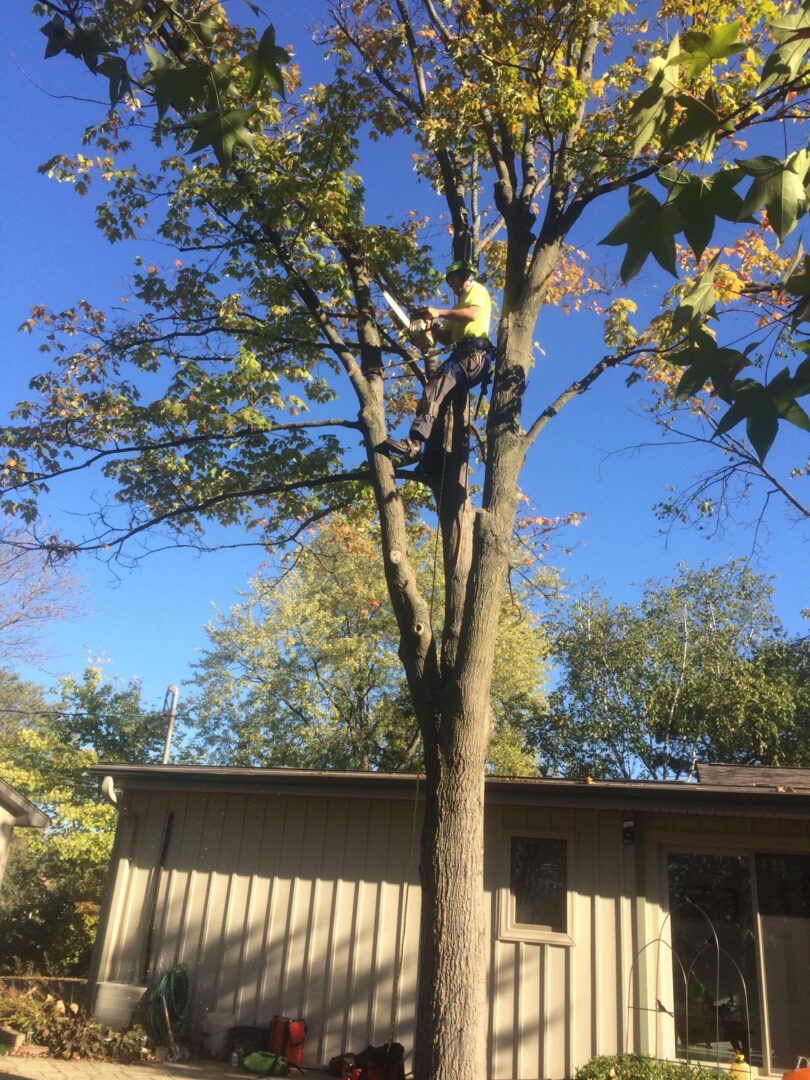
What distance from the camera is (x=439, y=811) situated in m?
4.42

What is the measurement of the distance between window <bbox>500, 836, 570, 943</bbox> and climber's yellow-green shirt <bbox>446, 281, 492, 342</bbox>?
188 inches

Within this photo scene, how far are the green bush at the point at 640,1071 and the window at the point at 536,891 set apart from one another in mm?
1487

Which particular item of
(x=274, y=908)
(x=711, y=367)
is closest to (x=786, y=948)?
(x=274, y=908)

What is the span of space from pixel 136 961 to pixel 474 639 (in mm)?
6484

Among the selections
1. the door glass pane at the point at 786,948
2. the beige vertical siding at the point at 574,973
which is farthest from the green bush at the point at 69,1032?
the door glass pane at the point at 786,948

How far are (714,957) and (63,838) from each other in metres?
12.2

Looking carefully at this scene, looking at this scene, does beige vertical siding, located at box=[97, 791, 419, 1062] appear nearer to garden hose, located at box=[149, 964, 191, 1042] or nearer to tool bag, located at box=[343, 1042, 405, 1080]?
garden hose, located at box=[149, 964, 191, 1042]

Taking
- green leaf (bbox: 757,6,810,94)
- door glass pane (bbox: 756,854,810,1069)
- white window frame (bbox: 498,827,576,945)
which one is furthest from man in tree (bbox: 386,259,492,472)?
door glass pane (bbox: 756,854,810,1069)

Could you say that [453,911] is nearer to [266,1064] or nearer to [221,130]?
[221,130]

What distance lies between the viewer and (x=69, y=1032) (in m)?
7.74

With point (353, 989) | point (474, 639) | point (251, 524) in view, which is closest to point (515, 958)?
point (353, 989)

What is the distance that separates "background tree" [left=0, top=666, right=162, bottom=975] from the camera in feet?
44.6

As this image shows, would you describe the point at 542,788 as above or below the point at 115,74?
below

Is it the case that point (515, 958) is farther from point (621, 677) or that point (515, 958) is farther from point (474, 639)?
point (621, 677)
